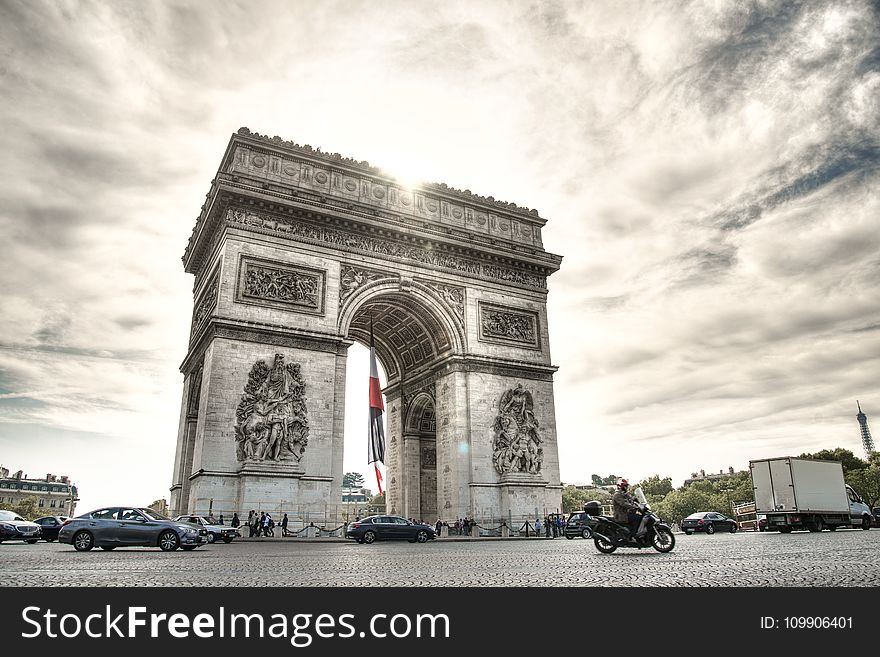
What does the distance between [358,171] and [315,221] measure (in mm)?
3859

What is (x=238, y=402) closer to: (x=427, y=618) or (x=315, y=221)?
(x=315, y=221)

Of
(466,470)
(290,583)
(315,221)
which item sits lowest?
(290,583)

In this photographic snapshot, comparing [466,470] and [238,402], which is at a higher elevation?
[238,402]

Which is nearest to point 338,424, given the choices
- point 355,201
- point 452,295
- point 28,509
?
point 452,295

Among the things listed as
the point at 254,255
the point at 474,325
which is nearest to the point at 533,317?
the point at 474,325

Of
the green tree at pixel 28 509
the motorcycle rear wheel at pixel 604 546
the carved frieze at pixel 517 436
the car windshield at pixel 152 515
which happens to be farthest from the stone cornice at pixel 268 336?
the green tree at pixel 28 509

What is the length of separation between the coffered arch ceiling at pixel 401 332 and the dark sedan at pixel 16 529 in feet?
47.2

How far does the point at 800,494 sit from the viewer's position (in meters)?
25.6

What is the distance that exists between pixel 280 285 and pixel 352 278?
338cm

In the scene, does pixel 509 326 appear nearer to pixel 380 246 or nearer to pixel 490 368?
pixel 490 368

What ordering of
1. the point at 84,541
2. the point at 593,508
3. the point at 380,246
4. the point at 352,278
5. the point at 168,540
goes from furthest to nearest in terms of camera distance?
the point at 380,246, the point at 352,278, the point at 168,540, the point at 84,541, the point at 593,508

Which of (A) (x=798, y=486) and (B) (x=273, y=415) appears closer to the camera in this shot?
(B) (x=273, y=415)

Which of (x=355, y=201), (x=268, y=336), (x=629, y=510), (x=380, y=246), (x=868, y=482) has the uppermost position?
(x=355, y=201)

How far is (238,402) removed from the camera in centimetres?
2442
